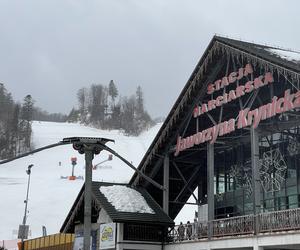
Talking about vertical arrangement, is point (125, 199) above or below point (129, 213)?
above

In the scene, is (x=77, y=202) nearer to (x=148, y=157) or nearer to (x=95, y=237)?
(x=95, y=237)

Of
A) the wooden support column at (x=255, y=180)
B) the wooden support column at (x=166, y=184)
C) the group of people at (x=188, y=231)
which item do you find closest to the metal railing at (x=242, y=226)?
the group of people at (x=188, y=231)

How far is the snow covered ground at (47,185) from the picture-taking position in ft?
281

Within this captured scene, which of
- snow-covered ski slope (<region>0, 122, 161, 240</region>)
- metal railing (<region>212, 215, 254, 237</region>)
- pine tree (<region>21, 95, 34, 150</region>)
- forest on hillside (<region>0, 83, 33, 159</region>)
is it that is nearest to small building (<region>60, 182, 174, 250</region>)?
metal railing (<region>212, 215, 254, 237</region>)

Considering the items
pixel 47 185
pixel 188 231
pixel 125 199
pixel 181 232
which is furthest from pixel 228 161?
pixel 47 185

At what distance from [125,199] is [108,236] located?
233 cm

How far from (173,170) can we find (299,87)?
14.6 metres

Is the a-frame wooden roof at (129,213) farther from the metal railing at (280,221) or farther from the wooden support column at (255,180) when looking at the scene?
the metal railing at (280,221)

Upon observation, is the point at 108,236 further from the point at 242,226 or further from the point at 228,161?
the point at 242,226

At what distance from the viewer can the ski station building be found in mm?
26297

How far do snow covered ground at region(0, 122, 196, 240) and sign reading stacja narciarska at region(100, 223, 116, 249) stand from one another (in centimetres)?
4143

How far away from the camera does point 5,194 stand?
330 ft

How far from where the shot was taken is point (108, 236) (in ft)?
111

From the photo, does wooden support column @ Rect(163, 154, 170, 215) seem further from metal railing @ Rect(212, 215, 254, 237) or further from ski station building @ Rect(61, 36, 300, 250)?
metal railing @ Rect(212, 215, 254, 237)
